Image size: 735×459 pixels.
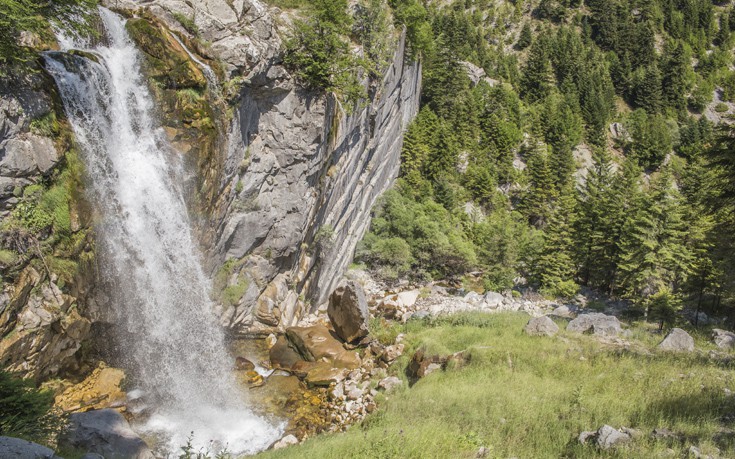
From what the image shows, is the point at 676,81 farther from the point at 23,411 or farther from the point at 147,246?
the point at 23,411

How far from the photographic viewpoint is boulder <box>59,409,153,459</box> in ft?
24.6

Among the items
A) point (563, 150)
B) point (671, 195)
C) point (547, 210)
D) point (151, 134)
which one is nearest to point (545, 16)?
point (563, 150)

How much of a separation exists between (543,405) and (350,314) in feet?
32.2

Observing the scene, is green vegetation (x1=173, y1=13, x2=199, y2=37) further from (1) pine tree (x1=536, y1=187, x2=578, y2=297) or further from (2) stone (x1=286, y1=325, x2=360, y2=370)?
→ (1) pine tree (x1=536, y1=187, x2=578, y2=297)

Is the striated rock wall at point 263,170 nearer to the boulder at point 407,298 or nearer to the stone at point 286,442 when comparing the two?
the boulder at point 407,298

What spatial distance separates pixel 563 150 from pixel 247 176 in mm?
46061

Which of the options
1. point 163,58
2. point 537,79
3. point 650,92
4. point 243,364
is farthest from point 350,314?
point 650,92

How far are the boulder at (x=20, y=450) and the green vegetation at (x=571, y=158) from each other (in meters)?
17.7

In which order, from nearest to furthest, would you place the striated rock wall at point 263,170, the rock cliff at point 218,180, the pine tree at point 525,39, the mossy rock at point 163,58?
the rock cliff at point 218,180 → the mossy rock at point 163,58 → the striated rock wall at point 263,170 → the pine tree at point 525,39

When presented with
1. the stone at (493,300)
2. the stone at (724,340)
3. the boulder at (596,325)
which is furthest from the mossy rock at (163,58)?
the stone at (724,340)

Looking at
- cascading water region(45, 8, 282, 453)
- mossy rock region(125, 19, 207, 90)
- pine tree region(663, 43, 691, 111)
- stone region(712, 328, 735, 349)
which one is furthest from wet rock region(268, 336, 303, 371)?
pine tree region(663, 43, 691, 111)

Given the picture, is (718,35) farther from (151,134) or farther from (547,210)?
(151,134)

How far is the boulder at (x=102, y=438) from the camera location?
7500 mm

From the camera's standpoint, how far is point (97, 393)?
1253 cm
